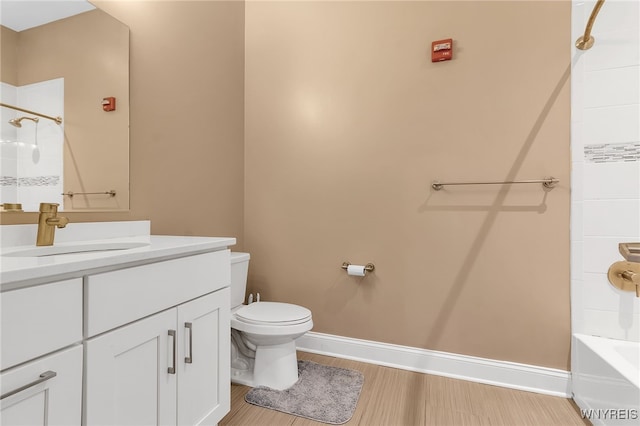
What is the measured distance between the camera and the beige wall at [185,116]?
160 centimetres

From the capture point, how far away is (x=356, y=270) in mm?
2014

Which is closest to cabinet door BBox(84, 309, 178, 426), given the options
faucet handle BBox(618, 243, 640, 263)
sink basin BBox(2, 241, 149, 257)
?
sink basin BBox(2, 241, 149, 257)

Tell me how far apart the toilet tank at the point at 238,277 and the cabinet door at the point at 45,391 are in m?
1.11

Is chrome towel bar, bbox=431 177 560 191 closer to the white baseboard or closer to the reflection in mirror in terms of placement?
the white baseboard

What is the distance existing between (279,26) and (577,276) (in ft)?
7.86

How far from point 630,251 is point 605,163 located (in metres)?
0.44

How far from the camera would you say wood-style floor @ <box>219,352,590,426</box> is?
1477 mm

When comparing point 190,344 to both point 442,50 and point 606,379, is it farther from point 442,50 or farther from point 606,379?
point 442,50

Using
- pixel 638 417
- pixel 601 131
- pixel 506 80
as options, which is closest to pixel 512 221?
pixel 601 131

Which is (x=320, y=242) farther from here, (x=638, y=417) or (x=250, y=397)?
(x=638, y=417)

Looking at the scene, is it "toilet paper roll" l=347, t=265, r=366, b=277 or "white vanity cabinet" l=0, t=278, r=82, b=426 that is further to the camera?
"toilet paper roll" l=347, t=265, r=366, b=277

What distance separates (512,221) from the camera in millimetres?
1772

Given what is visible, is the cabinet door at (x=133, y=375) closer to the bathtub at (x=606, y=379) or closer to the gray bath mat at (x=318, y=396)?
the gray bath mat at (x=318, y=396)

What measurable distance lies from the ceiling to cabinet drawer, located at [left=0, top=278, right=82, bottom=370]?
40.4 inches
